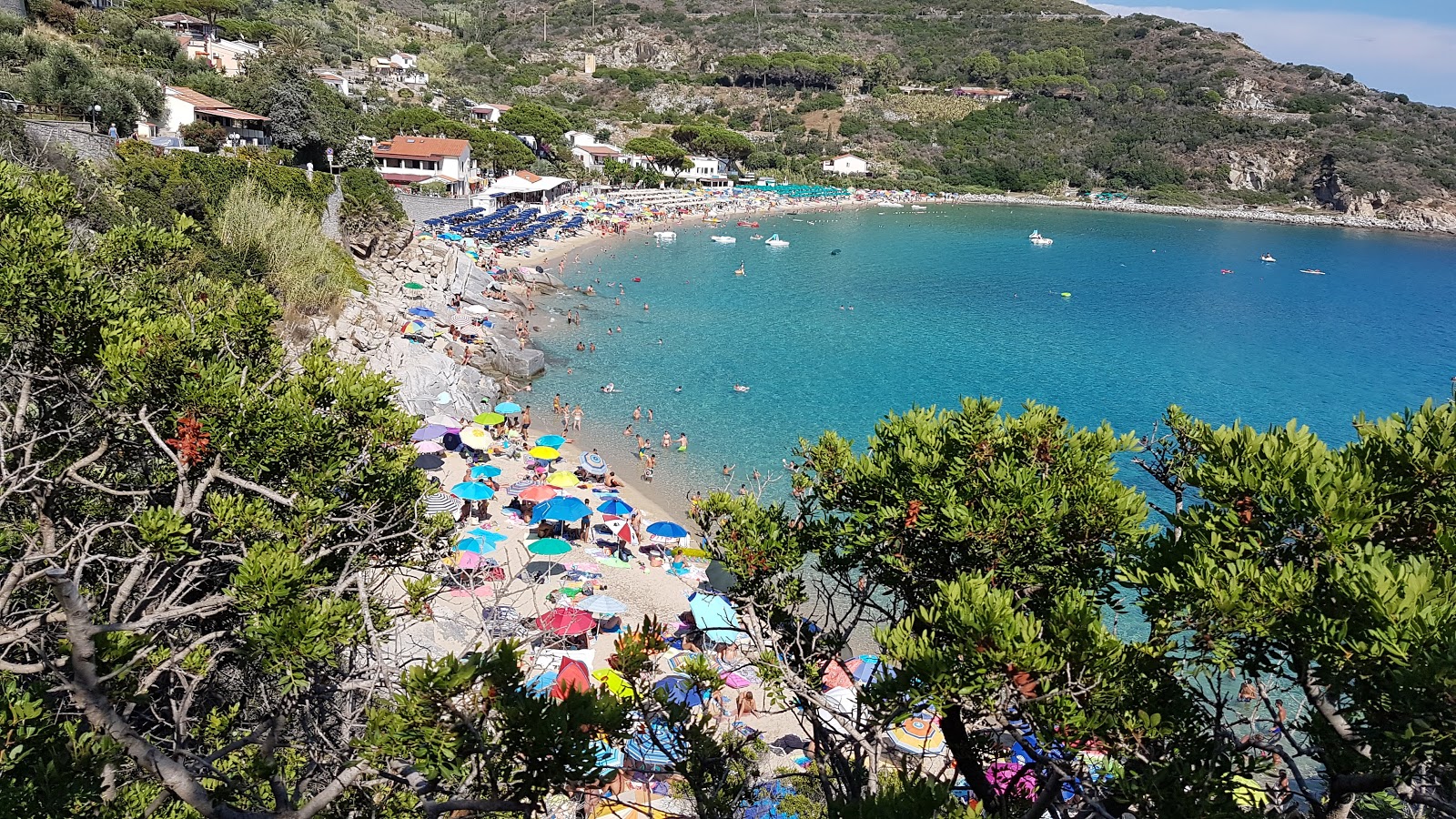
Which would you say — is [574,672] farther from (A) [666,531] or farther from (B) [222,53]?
(B) [222,53]

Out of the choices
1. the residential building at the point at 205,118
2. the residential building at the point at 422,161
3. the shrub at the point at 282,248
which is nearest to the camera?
the shrub at the point at 282,248

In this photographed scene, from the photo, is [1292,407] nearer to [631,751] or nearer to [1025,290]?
[1025,290]

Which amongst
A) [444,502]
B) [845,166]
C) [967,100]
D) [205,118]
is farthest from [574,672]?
[967,100]

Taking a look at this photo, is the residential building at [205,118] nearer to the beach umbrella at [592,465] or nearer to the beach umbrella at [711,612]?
the beach umbrella at [592,465]

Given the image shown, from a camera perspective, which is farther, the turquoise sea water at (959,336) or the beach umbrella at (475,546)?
the turquoise sea water at (959,336)

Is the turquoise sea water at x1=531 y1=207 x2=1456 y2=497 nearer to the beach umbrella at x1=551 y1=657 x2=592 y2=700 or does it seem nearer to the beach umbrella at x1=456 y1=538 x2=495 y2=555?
the beach umbrella at x1=456 y1=538 x2=495 y2=555

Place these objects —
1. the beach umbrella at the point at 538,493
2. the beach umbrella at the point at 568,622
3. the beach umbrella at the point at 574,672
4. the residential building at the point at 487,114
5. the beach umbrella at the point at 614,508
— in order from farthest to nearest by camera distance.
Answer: the residential building at the point at 487,114
the beach umbrella at the point at 538,493
the beach umbrella at the point at 614,508
the beach umbrella at the point at 568,622
the beach umbrella at the point at 574,672

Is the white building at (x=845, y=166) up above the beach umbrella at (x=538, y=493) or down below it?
above

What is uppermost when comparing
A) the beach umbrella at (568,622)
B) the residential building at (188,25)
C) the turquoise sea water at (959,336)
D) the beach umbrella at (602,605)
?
the residential building at (188,25)

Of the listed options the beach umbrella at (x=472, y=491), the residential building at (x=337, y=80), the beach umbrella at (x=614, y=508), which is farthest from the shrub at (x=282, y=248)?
the residential building at (x=337, y=80)
